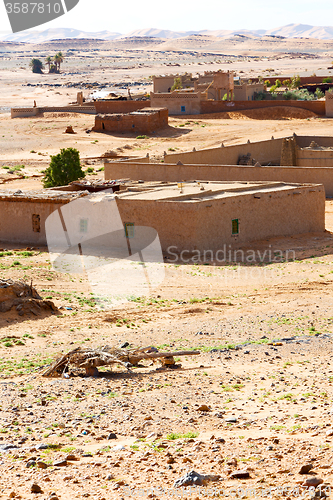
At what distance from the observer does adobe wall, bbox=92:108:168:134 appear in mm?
50531

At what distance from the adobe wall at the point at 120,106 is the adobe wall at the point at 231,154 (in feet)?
76.4

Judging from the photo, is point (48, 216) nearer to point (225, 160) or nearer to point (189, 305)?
point (189, 305)

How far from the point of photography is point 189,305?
17438 millimetres

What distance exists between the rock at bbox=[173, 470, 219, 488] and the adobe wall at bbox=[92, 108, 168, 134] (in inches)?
1773

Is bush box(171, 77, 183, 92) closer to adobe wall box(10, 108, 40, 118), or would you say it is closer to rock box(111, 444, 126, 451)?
adobe wall box(10, 108, 40, 118)

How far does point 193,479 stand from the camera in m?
6.72

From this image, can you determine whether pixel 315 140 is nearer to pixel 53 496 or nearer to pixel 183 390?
pixel 183 390

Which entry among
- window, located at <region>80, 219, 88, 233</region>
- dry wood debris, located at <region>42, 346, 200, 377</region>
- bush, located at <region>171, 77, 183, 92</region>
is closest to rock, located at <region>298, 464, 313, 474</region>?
dry wood debris, located at <region>42, 346, 200, 377</region>

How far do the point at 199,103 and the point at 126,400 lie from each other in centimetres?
4980

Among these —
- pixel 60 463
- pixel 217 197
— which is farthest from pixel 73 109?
pixel 60 463

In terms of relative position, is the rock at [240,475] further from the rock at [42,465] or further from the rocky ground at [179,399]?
the rock at [42,465]

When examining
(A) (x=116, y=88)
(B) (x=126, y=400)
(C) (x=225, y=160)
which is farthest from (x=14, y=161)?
(A) (x=116, y=88)

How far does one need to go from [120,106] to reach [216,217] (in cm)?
3759

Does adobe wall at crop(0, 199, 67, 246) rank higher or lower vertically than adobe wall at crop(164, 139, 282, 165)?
lower
